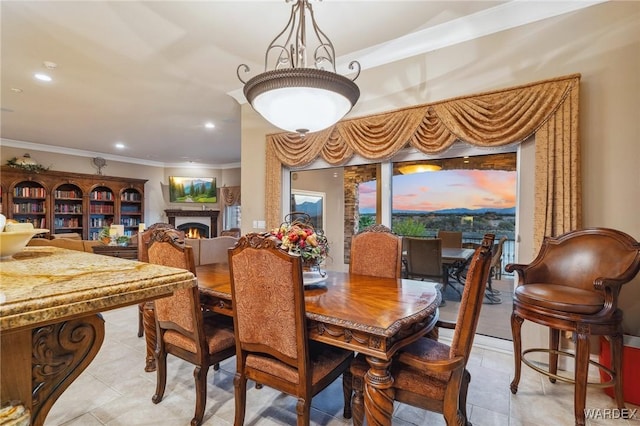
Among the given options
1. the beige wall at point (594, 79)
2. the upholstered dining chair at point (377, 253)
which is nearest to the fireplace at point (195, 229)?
the upholstered dining chair at point (377, 253)

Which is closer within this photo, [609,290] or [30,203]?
[609,290]

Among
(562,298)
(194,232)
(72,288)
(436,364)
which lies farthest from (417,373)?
(194,232)

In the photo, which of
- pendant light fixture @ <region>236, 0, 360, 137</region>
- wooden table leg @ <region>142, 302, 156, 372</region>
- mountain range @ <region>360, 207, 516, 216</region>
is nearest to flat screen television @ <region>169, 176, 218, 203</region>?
mountain range @ <region>360, 207, 516, 216</region>

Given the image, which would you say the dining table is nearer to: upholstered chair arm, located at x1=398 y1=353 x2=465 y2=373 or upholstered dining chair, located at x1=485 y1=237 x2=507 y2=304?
upholstered chair arm, located at x1=398 y1=353 x2=465 y2=373

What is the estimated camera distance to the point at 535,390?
87.0 inches

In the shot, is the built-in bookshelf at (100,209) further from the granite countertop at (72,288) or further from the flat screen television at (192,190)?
the granite countertop at (72,288)

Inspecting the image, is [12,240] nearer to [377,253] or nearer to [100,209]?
[377,253]

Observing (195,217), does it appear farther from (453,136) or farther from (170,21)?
(453,136)

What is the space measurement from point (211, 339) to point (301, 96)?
1588 millimetres

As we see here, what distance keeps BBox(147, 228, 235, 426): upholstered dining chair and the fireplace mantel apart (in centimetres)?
760

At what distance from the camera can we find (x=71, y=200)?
7355 millimetres

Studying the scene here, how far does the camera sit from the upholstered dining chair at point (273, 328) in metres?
1.49

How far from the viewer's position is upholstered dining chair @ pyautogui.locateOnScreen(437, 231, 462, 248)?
355 cm

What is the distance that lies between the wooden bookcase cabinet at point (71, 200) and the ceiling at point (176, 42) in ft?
6.34
